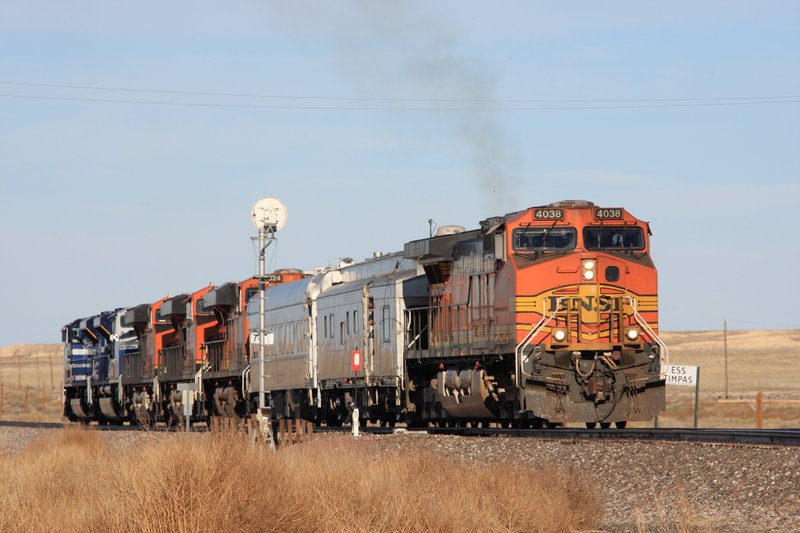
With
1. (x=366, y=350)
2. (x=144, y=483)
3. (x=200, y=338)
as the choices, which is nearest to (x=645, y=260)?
(x=366, y=350)

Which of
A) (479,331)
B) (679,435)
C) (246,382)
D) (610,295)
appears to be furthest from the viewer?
(246,382)

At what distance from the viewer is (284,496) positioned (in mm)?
14422

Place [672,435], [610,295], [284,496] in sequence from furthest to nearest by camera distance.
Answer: [610,295], [672,435], [284,496]

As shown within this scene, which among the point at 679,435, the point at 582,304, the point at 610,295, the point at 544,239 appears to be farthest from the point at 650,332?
the point at 679,435

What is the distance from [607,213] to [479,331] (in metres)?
3.49

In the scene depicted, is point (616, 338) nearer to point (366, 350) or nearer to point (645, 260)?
point (645, 260)

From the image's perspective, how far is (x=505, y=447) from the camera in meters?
22.3

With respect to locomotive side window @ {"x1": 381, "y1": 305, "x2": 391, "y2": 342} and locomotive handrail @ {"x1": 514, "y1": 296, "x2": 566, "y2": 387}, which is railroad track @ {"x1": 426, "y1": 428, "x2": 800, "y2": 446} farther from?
locomotive side window @ {"x1": 381, "y1": 305, "x2": 391, "y2": 342}

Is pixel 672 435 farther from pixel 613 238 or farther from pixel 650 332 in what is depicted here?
pixel 613 238

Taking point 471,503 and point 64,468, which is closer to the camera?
point 471,503

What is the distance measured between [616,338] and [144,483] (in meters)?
12.4

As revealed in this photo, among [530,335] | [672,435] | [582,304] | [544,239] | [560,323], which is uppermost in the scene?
[544,239]

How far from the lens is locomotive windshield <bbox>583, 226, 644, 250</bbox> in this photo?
24.9m

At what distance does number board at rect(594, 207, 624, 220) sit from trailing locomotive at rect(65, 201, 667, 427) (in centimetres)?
3
